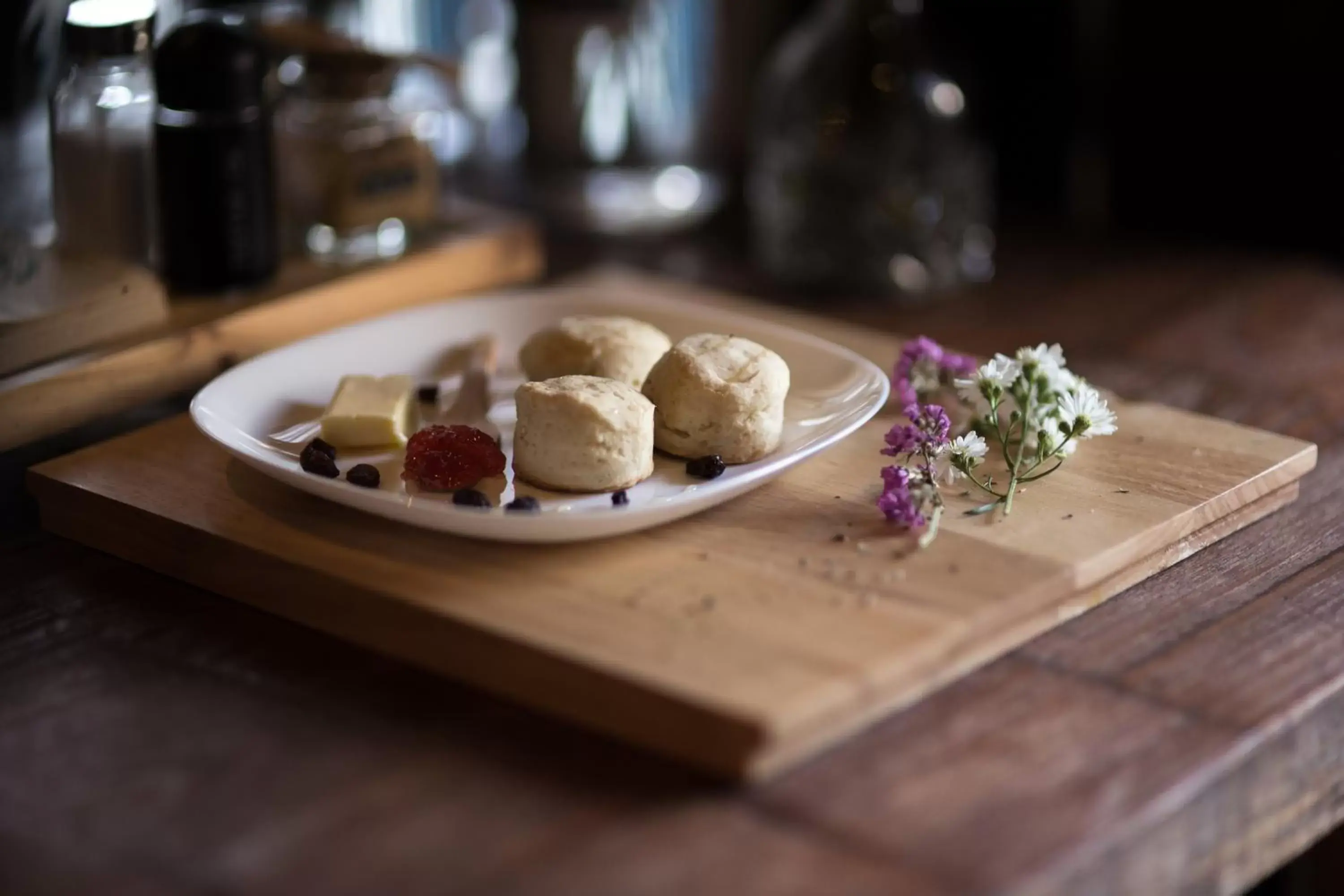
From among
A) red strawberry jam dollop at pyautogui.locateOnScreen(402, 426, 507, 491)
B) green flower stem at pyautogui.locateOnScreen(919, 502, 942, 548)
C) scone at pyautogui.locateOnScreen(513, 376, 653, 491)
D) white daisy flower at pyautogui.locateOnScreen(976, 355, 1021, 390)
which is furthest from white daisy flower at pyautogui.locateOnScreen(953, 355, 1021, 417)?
red strawberry jam dollop at pyautogui.locateOnScreen(402, 426, 507, 491)

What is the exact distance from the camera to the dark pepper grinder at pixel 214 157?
1.33 meters

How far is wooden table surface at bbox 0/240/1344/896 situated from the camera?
30.5 inches

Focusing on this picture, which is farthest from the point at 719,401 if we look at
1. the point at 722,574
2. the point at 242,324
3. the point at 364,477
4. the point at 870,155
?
the point at 870,155

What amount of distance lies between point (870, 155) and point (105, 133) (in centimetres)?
82

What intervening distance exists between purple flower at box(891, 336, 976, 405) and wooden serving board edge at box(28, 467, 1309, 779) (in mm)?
231

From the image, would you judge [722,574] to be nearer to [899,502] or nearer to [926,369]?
[899,502]

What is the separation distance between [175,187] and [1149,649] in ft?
3.02

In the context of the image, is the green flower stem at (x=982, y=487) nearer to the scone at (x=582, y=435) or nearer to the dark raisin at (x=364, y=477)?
the scone at (x=582, y=435)

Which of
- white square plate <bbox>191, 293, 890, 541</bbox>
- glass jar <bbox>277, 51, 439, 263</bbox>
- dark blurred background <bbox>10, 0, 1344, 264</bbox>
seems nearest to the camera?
white square plate <bbox>191, 293, 890, 541</bbox>

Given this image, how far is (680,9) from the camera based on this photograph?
7.32 ft

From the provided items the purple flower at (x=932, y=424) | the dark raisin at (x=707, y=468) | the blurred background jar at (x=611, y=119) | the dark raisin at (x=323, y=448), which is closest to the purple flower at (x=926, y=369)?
the purple flower at (x=932, y=424)

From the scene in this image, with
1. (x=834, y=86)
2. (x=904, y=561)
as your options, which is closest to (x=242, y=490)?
(x=904, y=561)

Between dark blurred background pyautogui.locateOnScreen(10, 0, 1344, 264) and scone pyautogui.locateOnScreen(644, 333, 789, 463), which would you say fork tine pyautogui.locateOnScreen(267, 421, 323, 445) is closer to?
scone pyautogui.locateOnScreen(644, 333, 789, 463)

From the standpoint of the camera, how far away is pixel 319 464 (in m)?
1.07
